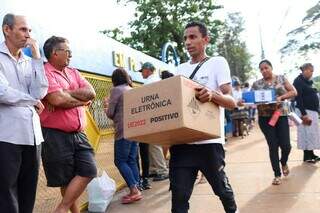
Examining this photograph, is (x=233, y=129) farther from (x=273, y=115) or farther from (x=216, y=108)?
(x=216, y=108)

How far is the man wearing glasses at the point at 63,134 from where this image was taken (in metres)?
3.75

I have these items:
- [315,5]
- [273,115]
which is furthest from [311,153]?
[315,5]

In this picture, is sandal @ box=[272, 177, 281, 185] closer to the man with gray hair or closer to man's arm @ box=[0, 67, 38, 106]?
the man with gray hair

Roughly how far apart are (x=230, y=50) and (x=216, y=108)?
161 feet

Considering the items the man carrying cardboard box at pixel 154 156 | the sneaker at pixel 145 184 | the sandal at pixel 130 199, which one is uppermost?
the man carrying cardboard box at pixel 154 156

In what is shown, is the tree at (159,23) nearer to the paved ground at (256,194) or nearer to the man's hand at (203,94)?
the paved ground at (256,194)

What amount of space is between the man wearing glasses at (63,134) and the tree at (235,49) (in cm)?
4653

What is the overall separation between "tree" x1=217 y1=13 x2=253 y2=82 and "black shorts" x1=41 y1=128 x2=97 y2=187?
46.7 m

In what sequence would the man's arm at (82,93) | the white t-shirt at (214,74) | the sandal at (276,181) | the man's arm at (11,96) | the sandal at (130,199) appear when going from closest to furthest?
1. the man's arm at (11,96)
2. the white t-shirt at (214,74)
3. the man's arm at (82,93)
4. the sandal at (130,199)
5. the sandal at (276,181)

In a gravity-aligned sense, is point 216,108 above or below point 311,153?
above

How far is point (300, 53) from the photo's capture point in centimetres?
4438

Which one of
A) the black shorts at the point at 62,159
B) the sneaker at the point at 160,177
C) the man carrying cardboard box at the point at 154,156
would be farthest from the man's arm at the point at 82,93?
the sneaker at the point at 160,177

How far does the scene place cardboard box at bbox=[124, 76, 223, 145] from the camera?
114 inches

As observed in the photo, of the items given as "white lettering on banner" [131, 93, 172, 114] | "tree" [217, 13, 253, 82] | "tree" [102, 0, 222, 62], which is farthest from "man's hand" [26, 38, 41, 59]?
"tree" [217, 13, 253, 82]
